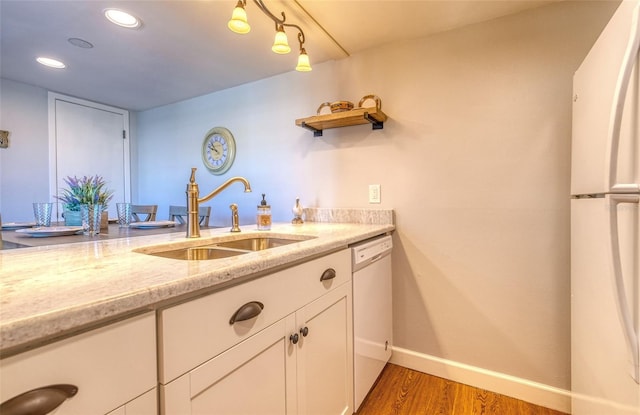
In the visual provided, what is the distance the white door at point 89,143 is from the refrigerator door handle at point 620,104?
4014mm

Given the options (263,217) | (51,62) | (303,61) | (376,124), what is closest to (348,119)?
(376,124)

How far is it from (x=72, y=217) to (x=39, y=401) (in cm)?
171

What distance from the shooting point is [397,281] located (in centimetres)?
196

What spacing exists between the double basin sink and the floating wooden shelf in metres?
0.87

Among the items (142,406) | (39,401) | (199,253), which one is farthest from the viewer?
(199,253)

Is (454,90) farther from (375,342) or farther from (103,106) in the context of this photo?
(103,106)

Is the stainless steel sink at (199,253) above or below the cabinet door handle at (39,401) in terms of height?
above

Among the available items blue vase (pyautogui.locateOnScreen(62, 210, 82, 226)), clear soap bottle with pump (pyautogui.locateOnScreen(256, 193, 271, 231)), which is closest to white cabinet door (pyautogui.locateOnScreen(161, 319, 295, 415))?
clear soap bottle with pump (pyautogui.locateOnScreen(256, 193, 271, 231))

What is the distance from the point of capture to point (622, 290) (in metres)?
0.83

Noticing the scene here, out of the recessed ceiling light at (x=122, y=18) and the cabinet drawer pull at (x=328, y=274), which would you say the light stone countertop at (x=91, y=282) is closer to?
the cabinet drawer pull at (x=328, y=274)

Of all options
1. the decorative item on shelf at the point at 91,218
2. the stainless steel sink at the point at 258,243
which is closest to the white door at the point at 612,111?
the stainless steel sink at the point at 258,243

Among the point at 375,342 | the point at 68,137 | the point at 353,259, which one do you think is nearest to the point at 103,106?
the point at 68,137

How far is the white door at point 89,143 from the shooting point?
9.45 feet

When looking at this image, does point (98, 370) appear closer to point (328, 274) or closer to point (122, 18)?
point (328, 274)
